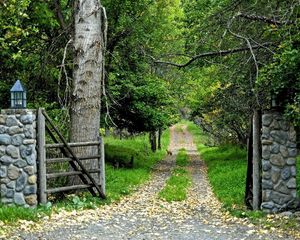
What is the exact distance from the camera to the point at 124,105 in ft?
65.4

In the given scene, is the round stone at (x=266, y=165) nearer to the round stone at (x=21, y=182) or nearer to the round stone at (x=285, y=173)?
the round stone at (x=285, y=173)

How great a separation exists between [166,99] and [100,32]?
30.7 ft

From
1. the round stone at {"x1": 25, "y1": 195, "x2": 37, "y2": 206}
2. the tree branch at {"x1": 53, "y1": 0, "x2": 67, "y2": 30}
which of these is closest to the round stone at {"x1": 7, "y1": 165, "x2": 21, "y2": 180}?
the round stone at {"x1": 25, "y1": 195, "x2": 37, "y2": 206}

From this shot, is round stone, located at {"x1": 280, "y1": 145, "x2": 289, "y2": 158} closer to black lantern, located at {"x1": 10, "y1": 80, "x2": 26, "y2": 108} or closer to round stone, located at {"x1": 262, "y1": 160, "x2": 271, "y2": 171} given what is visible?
round stone, located at {"x1": 262, "y1": 160, "x2": 271, "y2": 171}

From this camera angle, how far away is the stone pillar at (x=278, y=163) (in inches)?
375

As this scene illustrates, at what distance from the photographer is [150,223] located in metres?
9.13

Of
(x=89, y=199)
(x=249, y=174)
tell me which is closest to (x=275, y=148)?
(x=249, y=174)

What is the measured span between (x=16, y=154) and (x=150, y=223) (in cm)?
282

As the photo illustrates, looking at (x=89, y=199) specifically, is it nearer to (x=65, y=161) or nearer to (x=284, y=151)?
(x=65, y=161)

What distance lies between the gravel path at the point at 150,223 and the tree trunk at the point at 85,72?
6.17ft

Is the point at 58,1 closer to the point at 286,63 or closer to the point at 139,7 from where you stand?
the point at 139,7

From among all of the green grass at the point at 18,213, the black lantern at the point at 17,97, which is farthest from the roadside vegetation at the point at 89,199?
the black lantern at the point at 17,97

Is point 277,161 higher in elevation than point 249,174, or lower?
higher

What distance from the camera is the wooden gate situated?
9867 millimetres
